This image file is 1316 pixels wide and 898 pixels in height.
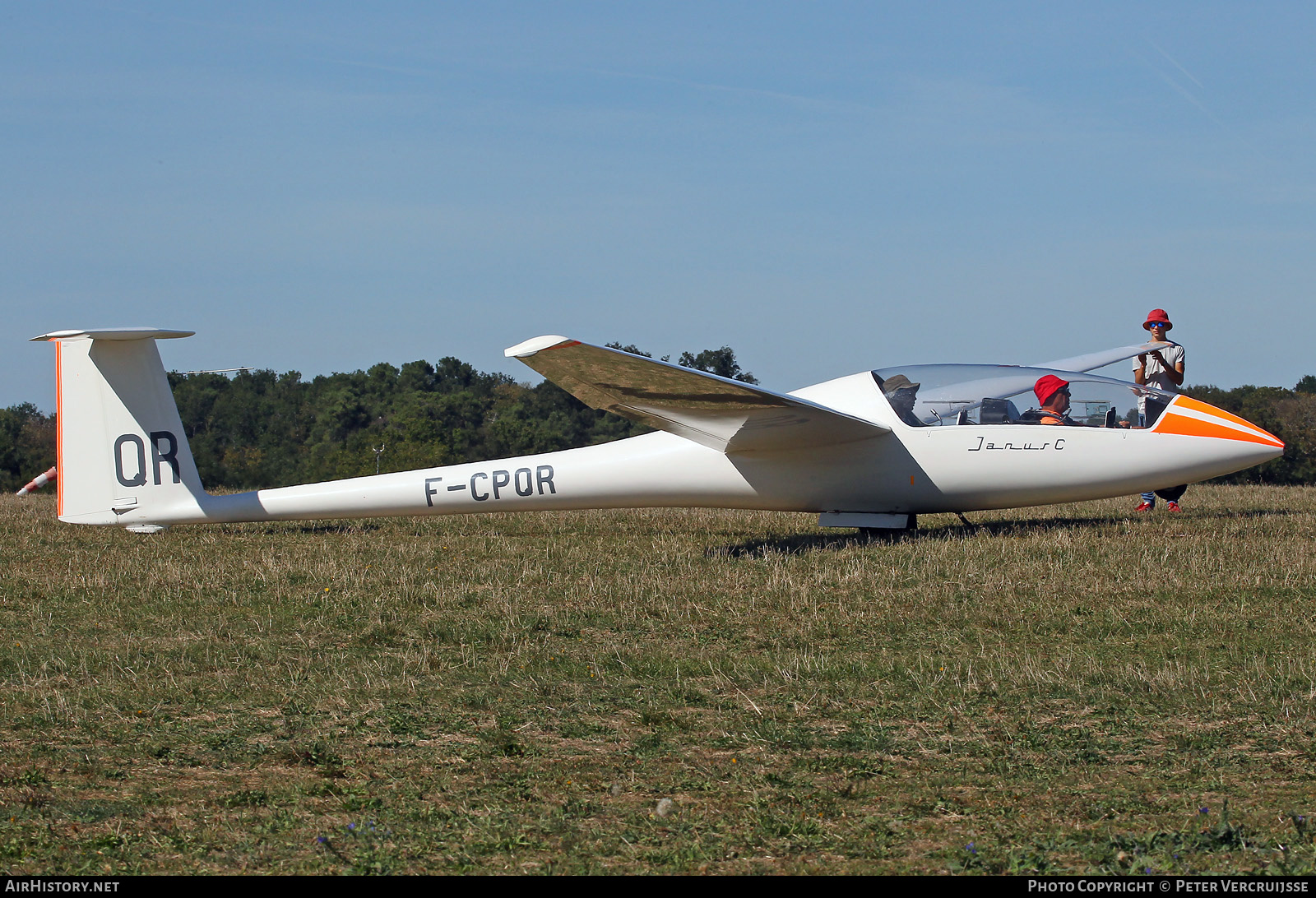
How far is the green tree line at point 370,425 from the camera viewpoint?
130 feet

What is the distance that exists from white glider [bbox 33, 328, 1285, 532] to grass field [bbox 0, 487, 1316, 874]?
31.4 inches

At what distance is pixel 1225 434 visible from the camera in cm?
1158

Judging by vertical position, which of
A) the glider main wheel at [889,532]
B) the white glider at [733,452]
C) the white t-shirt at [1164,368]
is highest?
the white t-shirt at [1164,368]

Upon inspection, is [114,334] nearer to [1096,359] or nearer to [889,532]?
[889,532]

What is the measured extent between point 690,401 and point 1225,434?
18.9 ft

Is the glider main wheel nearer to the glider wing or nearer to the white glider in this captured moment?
the white glider

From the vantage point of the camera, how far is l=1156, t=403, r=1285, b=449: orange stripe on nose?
11570 mm

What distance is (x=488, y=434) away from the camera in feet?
167

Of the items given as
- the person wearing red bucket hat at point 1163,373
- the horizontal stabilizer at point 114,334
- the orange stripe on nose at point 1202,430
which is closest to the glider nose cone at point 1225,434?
the orange stripe on nose at point 1202,430

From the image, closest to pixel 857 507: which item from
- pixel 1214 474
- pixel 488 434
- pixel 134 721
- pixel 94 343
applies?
pixel 1214 474

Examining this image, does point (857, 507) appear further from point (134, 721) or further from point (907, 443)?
Result: point (134, 721)

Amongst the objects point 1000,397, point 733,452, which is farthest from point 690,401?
point 1000,397

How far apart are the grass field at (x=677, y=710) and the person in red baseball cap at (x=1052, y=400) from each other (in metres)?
1.32

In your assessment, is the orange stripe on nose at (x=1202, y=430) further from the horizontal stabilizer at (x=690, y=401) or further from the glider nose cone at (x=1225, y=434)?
the horizontal stabilizer at (x=690, y=401)
